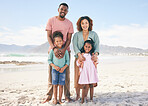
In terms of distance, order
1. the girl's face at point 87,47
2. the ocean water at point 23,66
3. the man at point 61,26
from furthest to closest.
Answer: the ocean water at point 23,66 → the man at point 61,26 → the girl's face at point 87,47

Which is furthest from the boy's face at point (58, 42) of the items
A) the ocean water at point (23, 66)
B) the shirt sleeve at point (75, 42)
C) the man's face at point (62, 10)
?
the ocean water at point (23, 66)

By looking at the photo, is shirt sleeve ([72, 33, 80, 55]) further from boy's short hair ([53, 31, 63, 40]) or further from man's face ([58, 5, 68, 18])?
man's face ([58, 5, 68, 18])

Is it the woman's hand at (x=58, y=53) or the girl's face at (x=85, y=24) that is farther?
the girl's face at (x=85, y=24)

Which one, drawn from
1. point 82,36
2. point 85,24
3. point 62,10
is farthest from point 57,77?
point 62,10

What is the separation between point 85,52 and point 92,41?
0.31 metres

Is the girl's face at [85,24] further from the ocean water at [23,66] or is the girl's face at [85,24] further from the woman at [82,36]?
the ocean water at [23,66]

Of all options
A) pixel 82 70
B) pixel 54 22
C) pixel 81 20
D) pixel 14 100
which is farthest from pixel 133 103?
pixel 14 100

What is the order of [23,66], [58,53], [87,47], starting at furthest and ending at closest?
[23,66]
[87,47]
[58,53]

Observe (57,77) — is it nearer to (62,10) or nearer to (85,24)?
(85,24)

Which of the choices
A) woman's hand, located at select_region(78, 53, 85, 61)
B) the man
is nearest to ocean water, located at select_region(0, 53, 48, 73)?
the man

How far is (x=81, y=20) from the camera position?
3412mm

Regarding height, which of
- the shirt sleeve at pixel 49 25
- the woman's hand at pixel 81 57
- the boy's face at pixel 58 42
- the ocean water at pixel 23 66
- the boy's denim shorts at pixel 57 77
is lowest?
the ocean water at pixel 23 66

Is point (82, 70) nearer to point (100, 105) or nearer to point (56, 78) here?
point (56, 78)

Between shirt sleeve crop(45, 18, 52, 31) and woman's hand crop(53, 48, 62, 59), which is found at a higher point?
shirt sleeve crop(45, 18, 52, 31)
